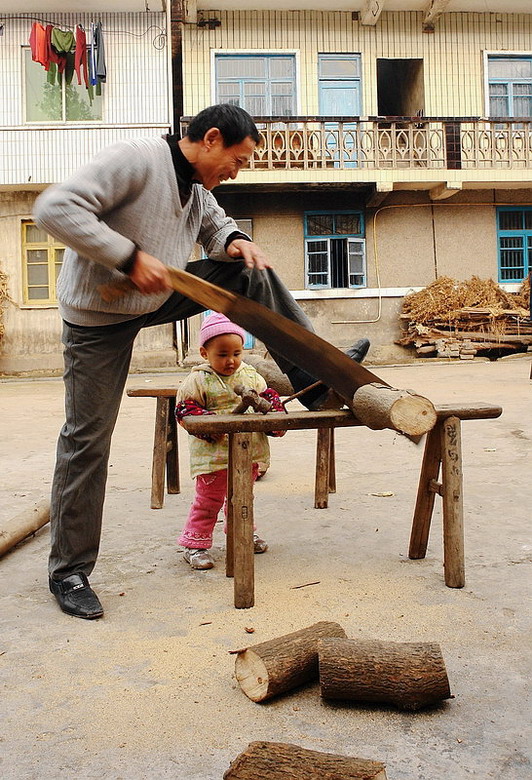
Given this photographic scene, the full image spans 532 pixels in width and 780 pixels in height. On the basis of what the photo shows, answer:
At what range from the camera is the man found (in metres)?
2.54

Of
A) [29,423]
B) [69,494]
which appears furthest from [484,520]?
[29,423]

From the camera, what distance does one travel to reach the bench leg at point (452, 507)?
116 inches

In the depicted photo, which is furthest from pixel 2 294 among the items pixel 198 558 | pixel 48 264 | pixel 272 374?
pixel 198 558

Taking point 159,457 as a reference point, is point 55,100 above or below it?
above

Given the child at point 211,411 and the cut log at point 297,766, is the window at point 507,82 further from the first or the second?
the cut log at point 297,766

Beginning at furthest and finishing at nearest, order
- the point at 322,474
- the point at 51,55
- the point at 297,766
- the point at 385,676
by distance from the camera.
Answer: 1. the point at 51,55
2. the point at 322,474
3. the point at 385,676
4. the point at 297,766

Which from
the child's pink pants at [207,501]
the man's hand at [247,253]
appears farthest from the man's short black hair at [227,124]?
the child's pink pants at [207,501]

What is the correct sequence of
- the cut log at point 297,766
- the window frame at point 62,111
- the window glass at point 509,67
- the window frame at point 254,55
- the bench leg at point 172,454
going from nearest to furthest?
1. the cut log at point 297,766
2. the bench leg at point 172,454
3. the window frame at point 62,111
4. the window frame at point 254,55
5. the window glass at point 509,67

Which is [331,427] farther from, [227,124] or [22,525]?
[22,525]

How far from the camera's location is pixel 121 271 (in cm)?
251

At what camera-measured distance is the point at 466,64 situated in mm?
17297

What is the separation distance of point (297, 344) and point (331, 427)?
1.25 feet

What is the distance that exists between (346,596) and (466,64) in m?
17.2

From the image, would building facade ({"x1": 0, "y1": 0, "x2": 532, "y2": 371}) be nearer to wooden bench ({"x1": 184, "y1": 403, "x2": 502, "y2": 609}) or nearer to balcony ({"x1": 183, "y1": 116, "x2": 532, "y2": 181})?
balcony ({"x1": 183, "y1": 116, "x2": 532, "y2": 181})
